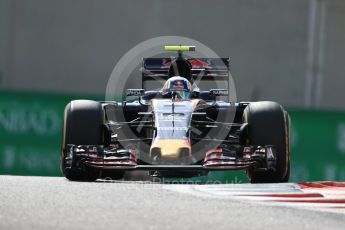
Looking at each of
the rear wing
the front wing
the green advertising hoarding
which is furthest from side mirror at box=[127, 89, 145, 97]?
the green advertising hoarding

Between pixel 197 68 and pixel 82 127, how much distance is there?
92.8 inches

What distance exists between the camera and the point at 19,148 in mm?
14312

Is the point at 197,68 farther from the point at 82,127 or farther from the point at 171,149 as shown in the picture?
the point at 171,149

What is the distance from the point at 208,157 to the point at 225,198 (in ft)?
6.08

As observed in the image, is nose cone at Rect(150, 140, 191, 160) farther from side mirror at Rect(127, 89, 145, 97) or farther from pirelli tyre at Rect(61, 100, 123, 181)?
side mirror at Rect(127, 89, 145, 97)

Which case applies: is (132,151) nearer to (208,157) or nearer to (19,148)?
(208,157)

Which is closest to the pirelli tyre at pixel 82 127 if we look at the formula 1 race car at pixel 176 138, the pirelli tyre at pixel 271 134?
the formula 1 race car at pixel 176 138

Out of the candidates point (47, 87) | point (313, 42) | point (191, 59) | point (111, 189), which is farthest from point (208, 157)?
point (313, 42)

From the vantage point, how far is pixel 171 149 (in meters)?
9.70

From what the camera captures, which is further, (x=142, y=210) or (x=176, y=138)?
(x=176, y=138)

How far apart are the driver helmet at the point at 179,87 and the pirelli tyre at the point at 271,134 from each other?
1.09 m

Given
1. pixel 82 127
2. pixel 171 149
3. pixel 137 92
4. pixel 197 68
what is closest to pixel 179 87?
pixel 137 92

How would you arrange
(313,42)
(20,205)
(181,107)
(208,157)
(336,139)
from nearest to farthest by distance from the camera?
(20,205)
(208,157)
(181,107)
(336,139)
(313,42)

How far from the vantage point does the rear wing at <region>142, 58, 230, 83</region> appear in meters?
12.1
